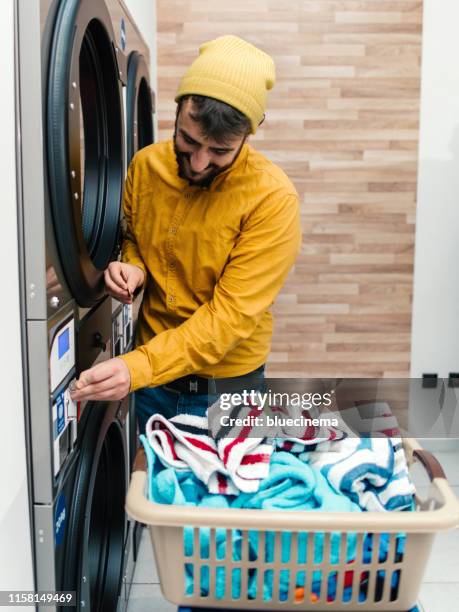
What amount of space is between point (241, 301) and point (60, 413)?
485 millimetres

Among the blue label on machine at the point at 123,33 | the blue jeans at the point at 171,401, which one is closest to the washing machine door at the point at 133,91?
the blue label on machine at the point at 123,33

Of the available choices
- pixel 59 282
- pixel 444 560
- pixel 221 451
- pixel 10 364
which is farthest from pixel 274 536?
pixel 444 560

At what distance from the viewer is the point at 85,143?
189 cm

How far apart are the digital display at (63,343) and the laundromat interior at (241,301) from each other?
0.06ft

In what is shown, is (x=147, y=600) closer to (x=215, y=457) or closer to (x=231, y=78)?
(x=215, y=457)

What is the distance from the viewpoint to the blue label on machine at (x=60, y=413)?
122 cm

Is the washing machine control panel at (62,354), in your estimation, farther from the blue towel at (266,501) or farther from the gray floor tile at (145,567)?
the gray floor tile at (145,567)

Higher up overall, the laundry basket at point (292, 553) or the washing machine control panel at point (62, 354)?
the washing machine control panel at point (62, 354)

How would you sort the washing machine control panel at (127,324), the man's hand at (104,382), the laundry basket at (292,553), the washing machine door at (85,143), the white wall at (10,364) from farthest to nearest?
the washing machine control panel at (127,324) → the man's hand at (104,382) → the washing machine door at (85,143) → the white wall at (10,364) → the laundry basket at (292,553)

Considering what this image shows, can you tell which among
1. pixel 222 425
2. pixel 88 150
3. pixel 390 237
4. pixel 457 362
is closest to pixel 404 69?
pixel 390 237

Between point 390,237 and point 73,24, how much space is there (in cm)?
241

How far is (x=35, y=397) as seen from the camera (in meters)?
1.14

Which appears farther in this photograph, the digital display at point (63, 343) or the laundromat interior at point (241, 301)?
the digital display at point (63, 343)

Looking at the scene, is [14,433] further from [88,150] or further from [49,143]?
[88,150]
